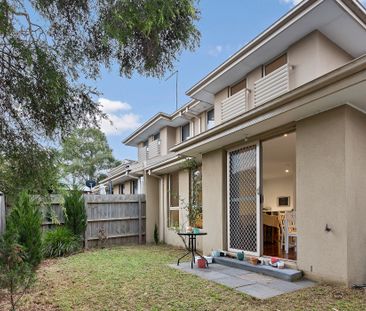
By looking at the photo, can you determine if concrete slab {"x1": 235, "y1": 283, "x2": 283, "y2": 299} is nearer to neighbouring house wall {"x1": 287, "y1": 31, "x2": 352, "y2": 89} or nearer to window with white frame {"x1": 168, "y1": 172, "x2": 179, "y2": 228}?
neighbouring house wall {"x1": 287, "y1": 31, "x2": 352, "y2": 89}

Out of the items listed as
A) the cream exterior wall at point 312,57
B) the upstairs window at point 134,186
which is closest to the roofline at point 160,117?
the upstairs window at point 134,186

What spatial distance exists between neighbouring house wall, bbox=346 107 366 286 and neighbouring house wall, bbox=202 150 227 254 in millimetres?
3367

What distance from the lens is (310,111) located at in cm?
570

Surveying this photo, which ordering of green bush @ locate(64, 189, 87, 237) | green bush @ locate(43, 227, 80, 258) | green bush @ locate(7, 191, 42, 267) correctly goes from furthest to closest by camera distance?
1. green bush @ locate(64, 189, 87, 237)
2. green bush @ locate(43, 227, 80, 258)
3. green bush @ locate(7, 191, 42, 267)

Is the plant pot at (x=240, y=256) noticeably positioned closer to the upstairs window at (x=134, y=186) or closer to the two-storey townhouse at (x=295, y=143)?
the two-storey townhouse at (x=295, y=143)

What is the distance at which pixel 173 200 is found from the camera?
12.6 meters

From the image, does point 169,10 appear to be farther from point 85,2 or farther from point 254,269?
point 254,269

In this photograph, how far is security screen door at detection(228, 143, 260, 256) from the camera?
7.14 meters

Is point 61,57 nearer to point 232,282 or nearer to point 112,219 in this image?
point 232,282

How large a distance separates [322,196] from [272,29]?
4.44m

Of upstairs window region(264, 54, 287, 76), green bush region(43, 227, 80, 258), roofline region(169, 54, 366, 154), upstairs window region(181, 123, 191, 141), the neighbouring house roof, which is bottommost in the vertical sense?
green bush region(43, 227, 80, 258)

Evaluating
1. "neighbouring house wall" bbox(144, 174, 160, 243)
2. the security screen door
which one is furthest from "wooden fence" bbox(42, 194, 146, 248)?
the security screen door

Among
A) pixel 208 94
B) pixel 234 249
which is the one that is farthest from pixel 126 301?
pixel 208 94

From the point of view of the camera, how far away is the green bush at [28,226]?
304 inches
